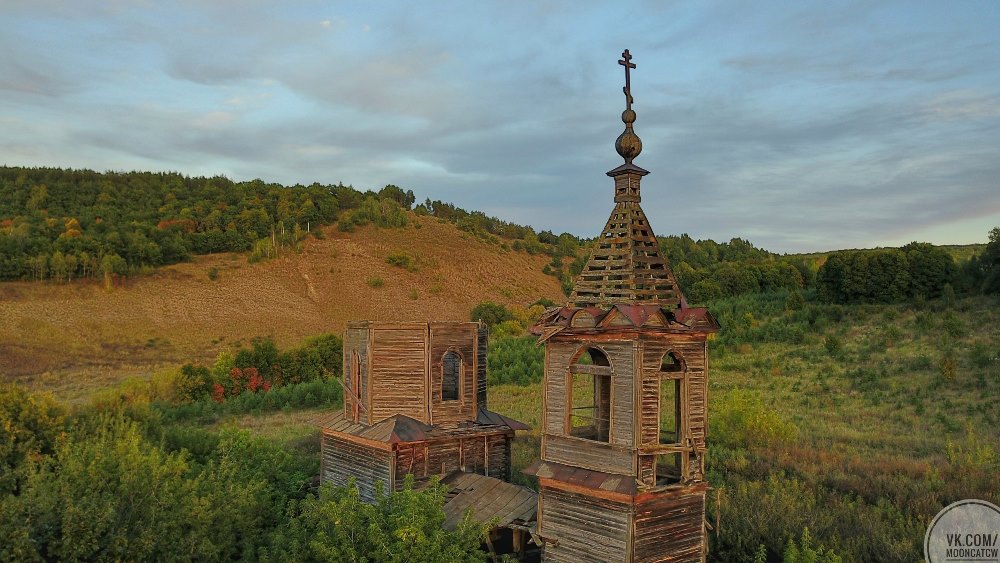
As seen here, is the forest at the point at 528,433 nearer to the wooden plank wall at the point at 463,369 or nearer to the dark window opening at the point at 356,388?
the dark window opening at the point at 356,388

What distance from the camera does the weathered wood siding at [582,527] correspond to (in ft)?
33.6

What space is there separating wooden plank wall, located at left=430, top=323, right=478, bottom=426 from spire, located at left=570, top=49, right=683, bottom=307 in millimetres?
6350

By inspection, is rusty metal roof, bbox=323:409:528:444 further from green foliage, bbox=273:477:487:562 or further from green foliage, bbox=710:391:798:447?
green foliage, bbox=710:391:798:447

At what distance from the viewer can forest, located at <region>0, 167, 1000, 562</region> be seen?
38.3ft

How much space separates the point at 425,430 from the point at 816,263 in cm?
6994

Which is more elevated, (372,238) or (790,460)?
(372,238)

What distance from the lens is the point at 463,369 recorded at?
16828mm

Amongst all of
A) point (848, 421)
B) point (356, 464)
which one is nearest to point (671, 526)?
point (356, 464)

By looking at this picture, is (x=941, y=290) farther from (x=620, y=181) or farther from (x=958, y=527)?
(x=620, y=181)

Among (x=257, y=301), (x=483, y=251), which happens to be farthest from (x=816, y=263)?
(x=257, y=301)

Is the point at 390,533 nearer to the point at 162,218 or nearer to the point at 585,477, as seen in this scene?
the point at 585,477

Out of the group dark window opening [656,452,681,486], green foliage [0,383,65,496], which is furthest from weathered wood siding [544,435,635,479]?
green foliage [0,383,65,496]

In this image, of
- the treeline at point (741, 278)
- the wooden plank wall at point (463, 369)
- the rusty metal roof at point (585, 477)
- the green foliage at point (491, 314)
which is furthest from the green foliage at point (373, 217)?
the rusty metal roof at point (585, 477)

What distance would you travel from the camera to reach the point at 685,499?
1087cm
